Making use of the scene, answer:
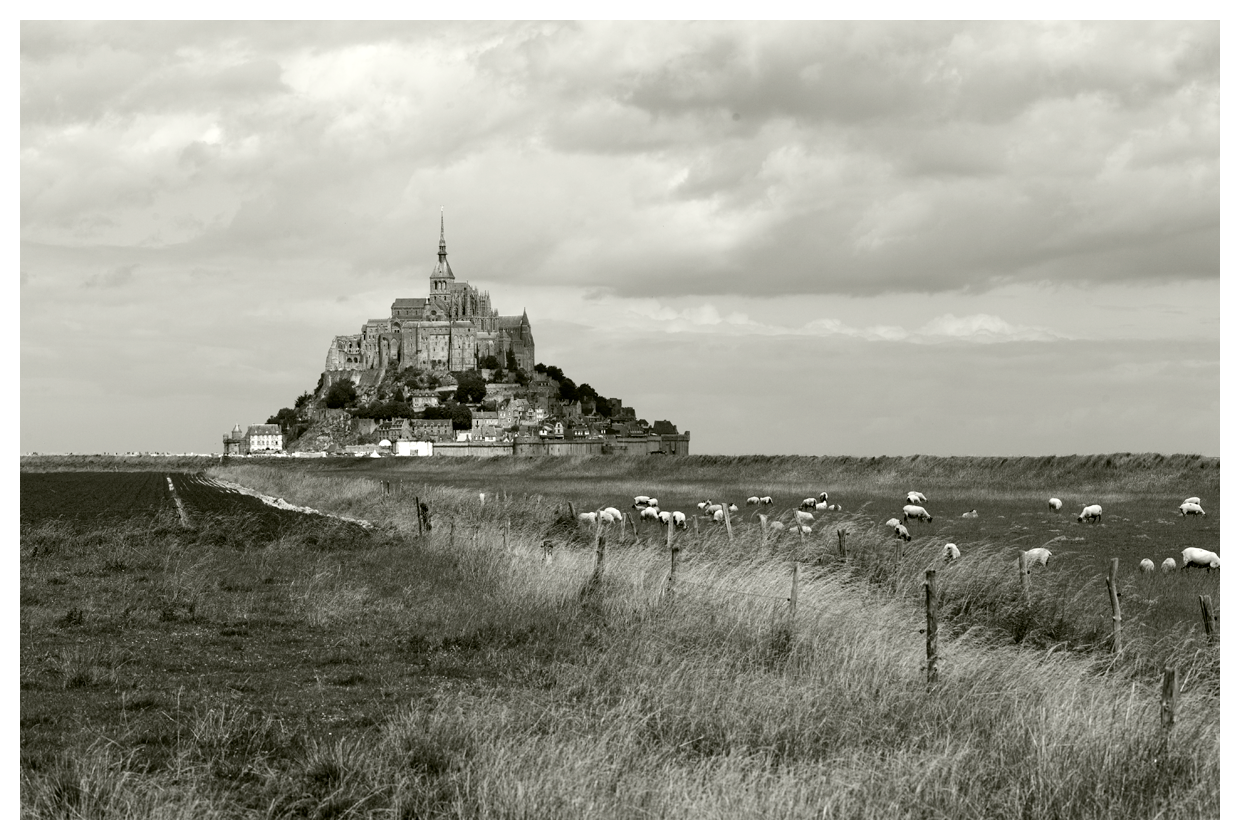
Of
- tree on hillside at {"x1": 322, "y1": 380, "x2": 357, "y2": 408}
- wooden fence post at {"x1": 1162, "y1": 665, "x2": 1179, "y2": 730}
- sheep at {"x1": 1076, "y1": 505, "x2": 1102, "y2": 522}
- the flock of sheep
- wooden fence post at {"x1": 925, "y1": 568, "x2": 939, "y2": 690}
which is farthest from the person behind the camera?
tree on hillside at {"x1": 322, "y1": 380, "x2": 357, "y2": 408}

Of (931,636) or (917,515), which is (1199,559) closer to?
(931,636)

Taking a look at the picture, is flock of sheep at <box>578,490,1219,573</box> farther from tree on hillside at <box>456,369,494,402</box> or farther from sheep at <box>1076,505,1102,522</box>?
tree on hillside at <box>456,369,494,402</box>

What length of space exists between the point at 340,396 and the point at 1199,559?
18153 centimetres

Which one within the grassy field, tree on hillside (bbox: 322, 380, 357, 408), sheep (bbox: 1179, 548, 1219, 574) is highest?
tree on hillside (bbox: 322, 380, 357, 408)

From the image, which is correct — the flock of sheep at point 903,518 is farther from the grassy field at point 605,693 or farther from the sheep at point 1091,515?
the grassy field at point 605,693

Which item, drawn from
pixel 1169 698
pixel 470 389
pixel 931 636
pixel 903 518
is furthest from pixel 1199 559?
pixel 470 389

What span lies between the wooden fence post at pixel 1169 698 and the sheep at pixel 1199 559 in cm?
1161

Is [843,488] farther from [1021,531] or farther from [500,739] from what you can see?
[500,739]

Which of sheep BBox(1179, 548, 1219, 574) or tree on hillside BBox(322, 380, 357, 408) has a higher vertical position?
tree on hillside BBox(322, 380, 357, 408)

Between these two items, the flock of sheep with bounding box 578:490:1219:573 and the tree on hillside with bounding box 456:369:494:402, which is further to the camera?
the tree on hillside with bounding box 456:369:494:402

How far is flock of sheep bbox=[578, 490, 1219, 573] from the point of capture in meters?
18.0

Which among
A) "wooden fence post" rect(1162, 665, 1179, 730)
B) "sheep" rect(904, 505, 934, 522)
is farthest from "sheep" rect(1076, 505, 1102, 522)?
"wooden fence post" rect(1162, 665, 1179, 730)

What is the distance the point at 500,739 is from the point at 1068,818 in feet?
12.2

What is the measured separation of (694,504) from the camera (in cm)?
3866
